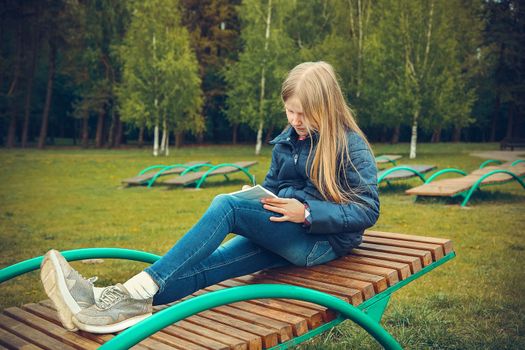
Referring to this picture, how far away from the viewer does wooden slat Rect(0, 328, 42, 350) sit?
7.91 feet

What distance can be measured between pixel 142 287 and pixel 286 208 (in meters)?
0.87

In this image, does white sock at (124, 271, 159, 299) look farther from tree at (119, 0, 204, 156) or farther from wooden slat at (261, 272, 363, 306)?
tree at (119, 0, 204, 156)

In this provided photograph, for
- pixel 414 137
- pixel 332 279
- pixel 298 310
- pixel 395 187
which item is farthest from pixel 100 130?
pixel 298 310

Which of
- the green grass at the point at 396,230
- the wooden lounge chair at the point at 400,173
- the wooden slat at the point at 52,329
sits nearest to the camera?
the wooden slat at the point at 52,329

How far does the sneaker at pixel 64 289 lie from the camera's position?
2.46 meters

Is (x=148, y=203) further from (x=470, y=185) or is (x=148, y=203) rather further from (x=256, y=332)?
(x=256, y=332)

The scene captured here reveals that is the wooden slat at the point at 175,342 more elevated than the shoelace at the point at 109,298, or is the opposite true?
the shoelace at the point at 109,298

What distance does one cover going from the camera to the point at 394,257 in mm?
3258

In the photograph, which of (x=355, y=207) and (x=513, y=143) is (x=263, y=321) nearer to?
(x=355, y=207)

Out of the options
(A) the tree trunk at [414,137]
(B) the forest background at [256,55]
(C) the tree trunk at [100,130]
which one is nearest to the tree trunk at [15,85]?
(B) the forest background at [256,55]

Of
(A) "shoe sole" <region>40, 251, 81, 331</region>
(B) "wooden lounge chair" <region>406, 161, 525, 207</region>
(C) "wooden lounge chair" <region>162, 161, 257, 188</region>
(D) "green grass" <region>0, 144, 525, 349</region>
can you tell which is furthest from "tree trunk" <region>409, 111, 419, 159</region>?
(A) "shoe sole" <region>40, 251, 81, 331</region>

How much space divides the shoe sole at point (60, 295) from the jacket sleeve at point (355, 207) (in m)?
1.28

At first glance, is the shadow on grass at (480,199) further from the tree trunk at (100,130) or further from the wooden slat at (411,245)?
the tree trunk at (100,130)

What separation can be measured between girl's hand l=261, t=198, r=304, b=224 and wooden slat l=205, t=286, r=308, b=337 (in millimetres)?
486
